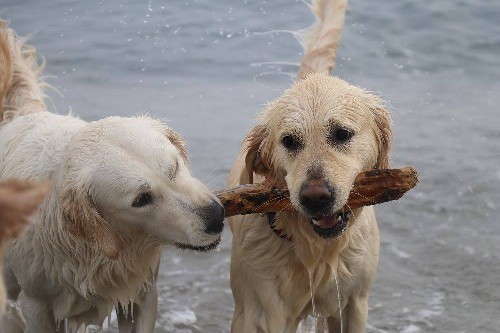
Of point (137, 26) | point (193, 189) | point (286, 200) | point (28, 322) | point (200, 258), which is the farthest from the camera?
point (137, 26)

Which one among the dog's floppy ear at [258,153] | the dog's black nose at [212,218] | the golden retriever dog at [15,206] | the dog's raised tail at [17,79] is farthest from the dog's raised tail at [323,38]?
the golden retriever dog at [15,206]

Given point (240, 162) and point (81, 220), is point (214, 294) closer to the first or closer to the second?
point (240, 162)

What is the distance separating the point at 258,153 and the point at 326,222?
0.53m

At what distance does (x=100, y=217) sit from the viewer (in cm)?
387

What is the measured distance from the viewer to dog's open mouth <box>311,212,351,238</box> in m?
3.95

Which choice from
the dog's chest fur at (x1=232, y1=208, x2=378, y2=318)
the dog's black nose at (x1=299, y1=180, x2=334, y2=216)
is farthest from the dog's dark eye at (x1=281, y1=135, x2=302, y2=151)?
the dog's chest fur at (x1=232, y1=208, x2=378, y2=318)

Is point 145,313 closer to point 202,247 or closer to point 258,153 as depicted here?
point 202,247

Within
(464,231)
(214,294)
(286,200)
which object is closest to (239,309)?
(286,200)

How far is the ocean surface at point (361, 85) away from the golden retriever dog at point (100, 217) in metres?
1.84

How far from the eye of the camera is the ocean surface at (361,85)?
637cm

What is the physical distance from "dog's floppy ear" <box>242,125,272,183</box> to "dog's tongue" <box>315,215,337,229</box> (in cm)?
42

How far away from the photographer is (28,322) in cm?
430

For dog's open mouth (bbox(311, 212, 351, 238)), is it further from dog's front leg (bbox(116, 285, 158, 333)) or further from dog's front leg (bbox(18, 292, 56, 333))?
dog's front leg (bbox(18, 292, 56, 333))

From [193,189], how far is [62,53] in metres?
8.64
